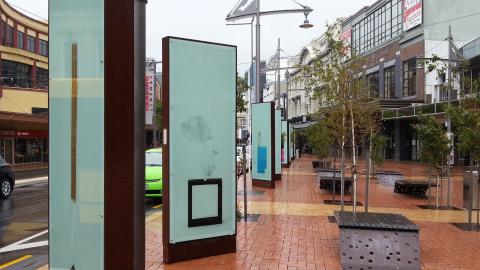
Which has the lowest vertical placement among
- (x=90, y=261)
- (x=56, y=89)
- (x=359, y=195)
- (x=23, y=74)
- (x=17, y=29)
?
(x=359, y=195)

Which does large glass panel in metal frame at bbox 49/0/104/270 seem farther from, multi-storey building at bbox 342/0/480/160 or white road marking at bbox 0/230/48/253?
multi-storey building at bbox 342/0/480/160

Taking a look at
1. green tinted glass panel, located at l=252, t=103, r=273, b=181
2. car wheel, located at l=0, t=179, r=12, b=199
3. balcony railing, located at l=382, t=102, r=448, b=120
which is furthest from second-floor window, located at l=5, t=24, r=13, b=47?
balcony railing, located at l=382, t=102, r=448, b=120

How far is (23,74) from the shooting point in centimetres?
4234

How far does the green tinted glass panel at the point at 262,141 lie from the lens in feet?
57.0

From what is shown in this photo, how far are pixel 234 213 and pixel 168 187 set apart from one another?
1.16 metres

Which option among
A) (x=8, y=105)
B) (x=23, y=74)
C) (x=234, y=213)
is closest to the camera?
(x=234, y=213)

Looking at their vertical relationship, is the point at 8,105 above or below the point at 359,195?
above

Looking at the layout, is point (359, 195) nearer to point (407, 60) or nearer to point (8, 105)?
point (407, 60)

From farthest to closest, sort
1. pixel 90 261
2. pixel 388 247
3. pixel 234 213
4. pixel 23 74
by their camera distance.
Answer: pixel 23 74 → pixel 234 213 → pixel 388 247 → pixel 90 261

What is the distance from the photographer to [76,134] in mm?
3871

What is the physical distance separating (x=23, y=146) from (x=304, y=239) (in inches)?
1367

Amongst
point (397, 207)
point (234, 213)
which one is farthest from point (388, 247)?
point (397, 207)

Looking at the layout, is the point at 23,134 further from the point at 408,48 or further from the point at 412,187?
the point at 412,187

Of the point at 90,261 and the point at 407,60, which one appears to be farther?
the point at 407,60
